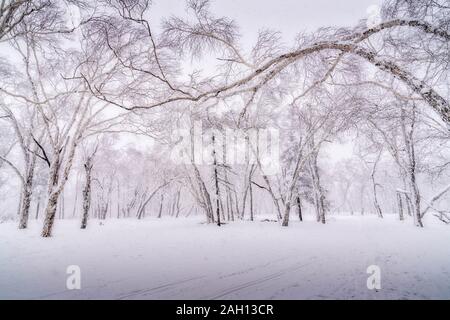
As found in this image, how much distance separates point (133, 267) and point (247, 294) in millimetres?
2628

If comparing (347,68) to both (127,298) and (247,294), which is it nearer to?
(247,294)

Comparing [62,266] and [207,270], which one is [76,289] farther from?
[207,270]

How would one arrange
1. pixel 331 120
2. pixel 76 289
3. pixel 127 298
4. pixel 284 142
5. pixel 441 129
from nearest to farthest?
pixel 127 298, pixel 76 289, pixel 441 129, pixel 331 120, pixel 284 142

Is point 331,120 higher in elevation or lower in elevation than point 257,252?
higher

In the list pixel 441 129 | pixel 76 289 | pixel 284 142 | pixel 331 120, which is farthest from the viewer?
pixel 284 142

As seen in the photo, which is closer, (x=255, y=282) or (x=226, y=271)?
(x=255, y=282)

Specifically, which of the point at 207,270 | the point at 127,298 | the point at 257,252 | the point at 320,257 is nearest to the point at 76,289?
the point at 127,298

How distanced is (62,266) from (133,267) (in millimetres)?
1547

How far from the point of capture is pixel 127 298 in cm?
317

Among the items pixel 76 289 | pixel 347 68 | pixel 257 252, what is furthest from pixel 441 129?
pixel 76 289

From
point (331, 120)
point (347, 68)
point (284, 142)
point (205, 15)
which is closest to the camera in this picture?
point (205, 15)

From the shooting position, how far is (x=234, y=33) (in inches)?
230

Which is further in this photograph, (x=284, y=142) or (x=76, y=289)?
(x=284, y=142)

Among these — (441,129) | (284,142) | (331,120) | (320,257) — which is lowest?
(320,257)
